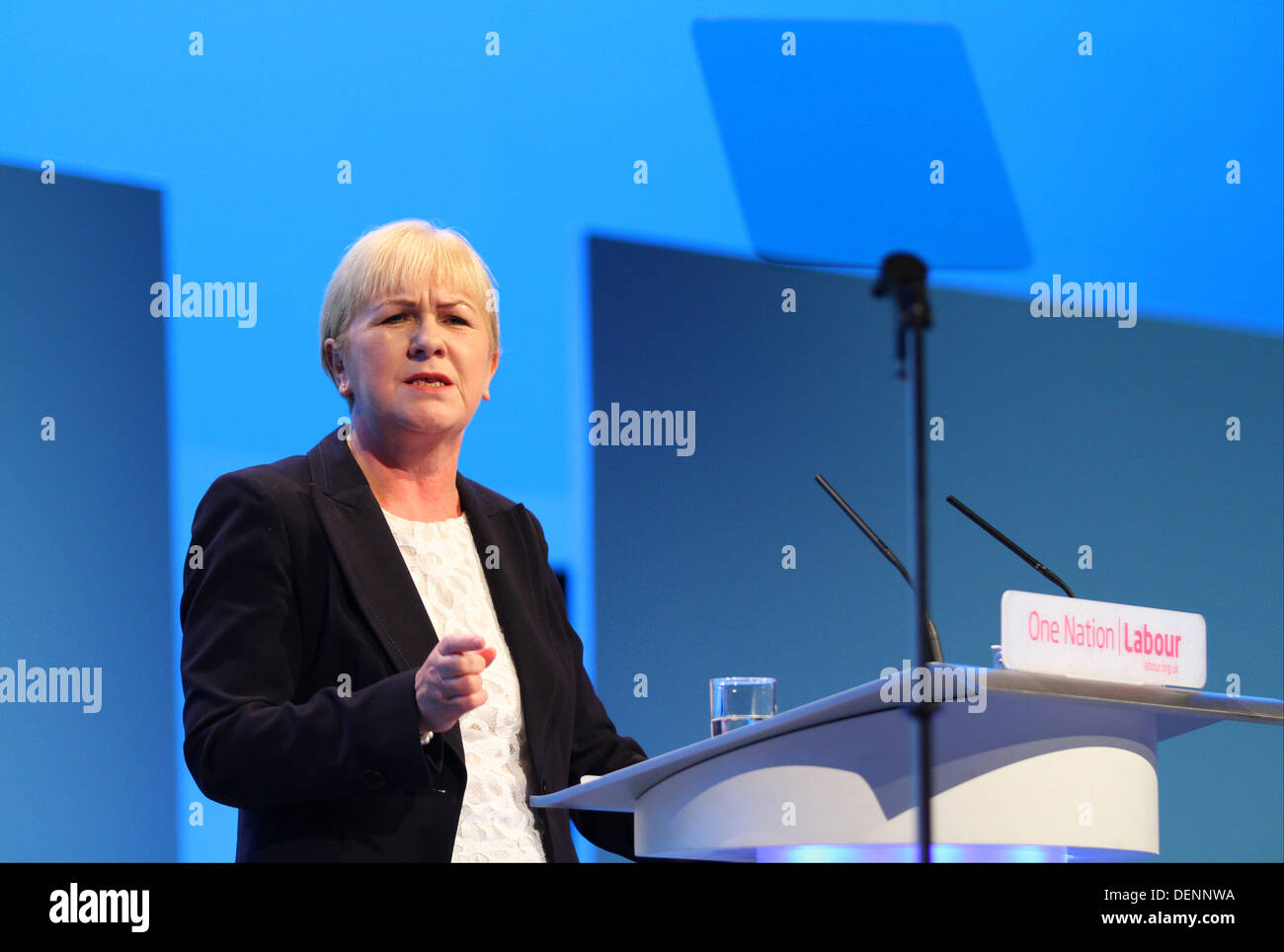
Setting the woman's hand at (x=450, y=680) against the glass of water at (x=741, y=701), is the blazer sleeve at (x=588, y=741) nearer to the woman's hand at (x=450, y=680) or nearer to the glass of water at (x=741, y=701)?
the glass of water at (x=741, y=701)

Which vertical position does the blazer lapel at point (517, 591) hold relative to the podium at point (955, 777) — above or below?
above

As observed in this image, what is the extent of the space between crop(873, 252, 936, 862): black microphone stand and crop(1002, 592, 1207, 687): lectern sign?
24cm

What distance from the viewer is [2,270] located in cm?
326

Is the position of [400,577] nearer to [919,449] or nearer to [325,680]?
[325,680]

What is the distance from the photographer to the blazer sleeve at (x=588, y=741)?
7.04 feet

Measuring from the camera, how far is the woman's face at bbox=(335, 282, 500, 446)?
209 cm

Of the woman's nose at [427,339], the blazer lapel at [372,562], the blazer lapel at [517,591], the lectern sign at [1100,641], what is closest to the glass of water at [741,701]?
the blazer lapel at [517,591]

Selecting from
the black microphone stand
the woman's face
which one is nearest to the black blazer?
the woman's face

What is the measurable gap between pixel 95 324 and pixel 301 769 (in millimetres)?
1929

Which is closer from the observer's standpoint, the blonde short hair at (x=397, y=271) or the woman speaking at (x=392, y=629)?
the woman speaking at (x=392, y=629)

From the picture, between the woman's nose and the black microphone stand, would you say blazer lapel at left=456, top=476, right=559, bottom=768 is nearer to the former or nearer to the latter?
the woman's nose

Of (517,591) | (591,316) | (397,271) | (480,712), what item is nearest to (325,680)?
(480,712)
